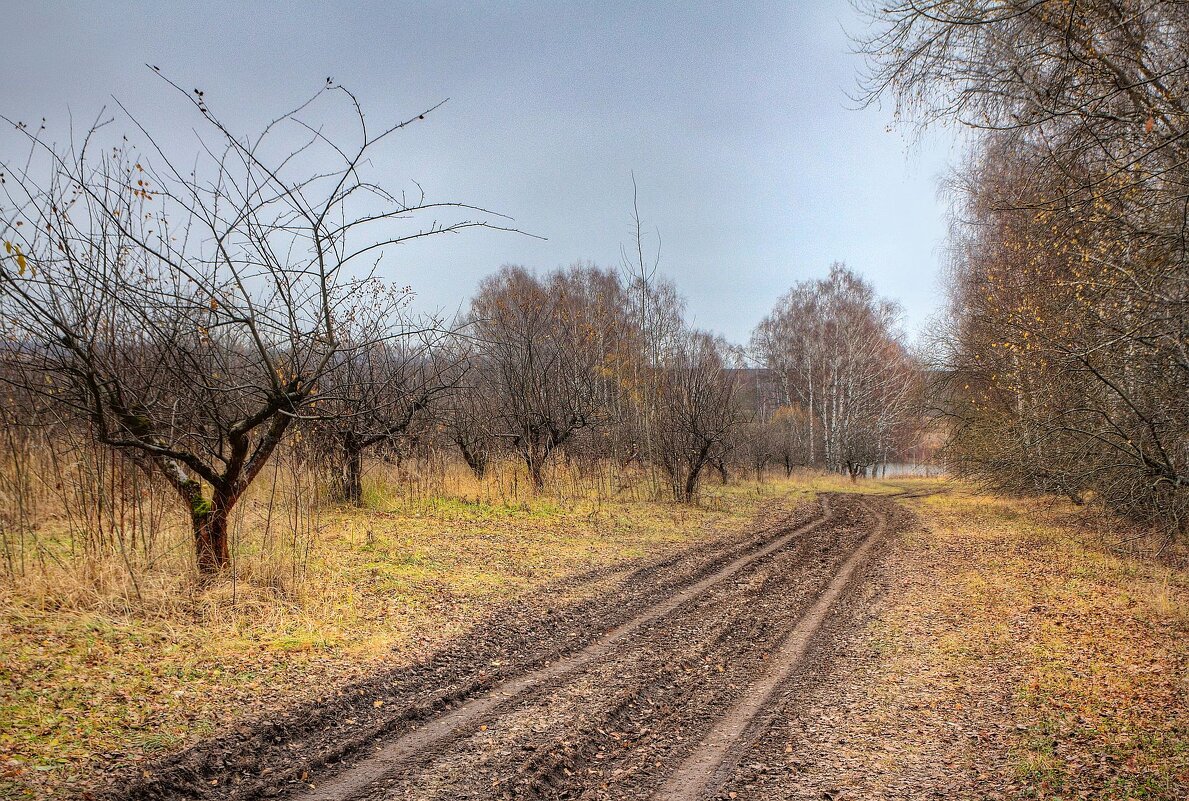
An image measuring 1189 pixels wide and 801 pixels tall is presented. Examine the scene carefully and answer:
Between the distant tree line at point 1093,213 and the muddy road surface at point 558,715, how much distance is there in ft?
12.1

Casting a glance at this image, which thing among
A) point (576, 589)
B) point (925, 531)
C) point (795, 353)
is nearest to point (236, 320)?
point (576, 589)

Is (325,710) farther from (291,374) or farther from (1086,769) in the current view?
(1086,769)

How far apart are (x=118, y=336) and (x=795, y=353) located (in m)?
33.3

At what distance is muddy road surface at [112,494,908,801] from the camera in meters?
3.10

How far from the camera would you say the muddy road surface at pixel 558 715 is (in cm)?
310

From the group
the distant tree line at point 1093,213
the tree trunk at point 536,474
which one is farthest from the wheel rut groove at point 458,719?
the tree trunk at point 536,474

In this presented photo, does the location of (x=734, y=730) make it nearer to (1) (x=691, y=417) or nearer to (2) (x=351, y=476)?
(2) (x=351, y=476)

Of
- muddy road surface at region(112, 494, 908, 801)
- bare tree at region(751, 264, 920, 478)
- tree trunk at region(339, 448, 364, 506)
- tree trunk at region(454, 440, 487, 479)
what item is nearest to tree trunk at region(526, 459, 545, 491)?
tree trunk at region(454, 440, 487, 479)

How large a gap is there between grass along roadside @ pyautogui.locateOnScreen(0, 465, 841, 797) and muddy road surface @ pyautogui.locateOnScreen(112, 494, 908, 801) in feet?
1.05

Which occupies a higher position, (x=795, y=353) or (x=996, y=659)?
(x=795, y=353)

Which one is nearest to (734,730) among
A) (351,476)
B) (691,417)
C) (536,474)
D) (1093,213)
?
(1093,213)

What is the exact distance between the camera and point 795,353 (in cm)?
3503

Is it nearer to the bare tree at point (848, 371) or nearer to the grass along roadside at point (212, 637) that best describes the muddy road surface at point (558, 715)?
the grass along roadside at point (212, 637)

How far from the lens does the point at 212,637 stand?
449 cm
